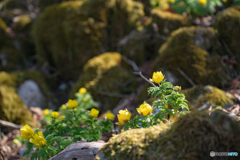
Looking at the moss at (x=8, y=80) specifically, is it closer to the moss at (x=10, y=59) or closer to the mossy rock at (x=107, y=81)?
the moss at (x=10, y=59)

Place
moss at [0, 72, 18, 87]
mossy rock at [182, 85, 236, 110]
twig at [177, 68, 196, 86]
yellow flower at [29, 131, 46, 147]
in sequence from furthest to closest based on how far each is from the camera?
moss at [0, 72, 18, 87], twig at [177, 68, 196, 86], mossy rock at [182, 85, 236, 110], yellow flower at [29, 131, 46, 147]

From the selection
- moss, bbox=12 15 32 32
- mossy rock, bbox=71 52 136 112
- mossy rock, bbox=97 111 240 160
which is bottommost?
mossy rock, bbox=71 52 136 112

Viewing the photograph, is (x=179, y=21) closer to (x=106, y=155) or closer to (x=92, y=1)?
(x=92, y=1)

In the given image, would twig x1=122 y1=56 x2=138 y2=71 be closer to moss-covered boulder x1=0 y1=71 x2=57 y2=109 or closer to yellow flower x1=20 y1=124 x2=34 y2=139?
moss-covered boulder x1=0 y1=71 x2=57 y2=109

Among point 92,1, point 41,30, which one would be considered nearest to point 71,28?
point 92,1

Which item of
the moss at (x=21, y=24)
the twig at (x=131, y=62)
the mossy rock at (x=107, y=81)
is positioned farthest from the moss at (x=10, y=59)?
the twig at (x=131, y=62)

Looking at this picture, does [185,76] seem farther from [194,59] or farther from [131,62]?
[131,62]

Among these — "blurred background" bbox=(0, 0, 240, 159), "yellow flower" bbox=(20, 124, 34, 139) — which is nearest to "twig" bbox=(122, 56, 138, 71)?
"blurred background" bbox=(0, 0, 240, 159)
